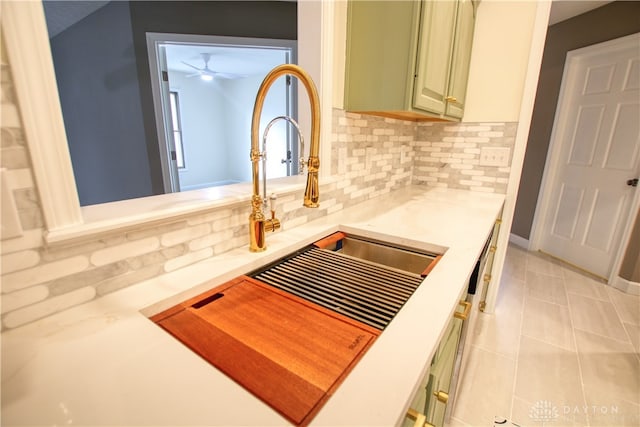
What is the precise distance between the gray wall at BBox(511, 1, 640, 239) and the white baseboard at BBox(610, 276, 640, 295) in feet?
3.16

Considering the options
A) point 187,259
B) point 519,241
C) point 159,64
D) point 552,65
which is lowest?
point 519,241

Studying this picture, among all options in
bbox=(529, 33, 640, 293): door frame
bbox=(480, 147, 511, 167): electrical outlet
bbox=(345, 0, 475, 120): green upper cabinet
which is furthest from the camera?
bbox=(529, 33, 640, 293): door frame

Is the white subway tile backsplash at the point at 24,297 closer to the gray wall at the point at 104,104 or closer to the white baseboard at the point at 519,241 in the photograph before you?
the gray wall at the point at 104,104

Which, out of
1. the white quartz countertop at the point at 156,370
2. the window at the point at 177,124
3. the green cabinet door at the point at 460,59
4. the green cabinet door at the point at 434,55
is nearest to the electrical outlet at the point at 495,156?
the green cabinet door at the point at 460,59

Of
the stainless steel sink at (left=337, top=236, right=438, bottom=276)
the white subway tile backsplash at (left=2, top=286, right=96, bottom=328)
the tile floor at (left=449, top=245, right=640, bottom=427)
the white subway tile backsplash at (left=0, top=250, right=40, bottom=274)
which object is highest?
the white subway tile backsplash at (left=0, top=250, right=40, bottom=274)

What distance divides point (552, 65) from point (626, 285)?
2231mm

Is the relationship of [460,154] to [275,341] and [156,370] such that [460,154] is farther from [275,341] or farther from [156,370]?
[156,370]

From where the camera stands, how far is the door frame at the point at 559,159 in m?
2.53

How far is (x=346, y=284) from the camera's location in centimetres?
Answer: 82

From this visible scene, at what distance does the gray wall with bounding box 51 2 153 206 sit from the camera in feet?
7.88

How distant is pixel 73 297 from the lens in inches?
24.3

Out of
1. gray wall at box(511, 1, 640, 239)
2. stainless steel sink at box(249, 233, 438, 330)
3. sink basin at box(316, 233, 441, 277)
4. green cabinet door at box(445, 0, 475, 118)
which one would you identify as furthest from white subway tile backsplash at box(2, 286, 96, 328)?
gray wall at box(511, 1, 640, 239)

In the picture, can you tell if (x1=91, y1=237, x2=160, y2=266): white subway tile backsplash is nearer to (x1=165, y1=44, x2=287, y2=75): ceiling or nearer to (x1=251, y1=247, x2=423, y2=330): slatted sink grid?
(x1=251, y1=247, x2=423, y2=330): slatted sink grid

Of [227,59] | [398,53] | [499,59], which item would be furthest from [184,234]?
[227,59]
